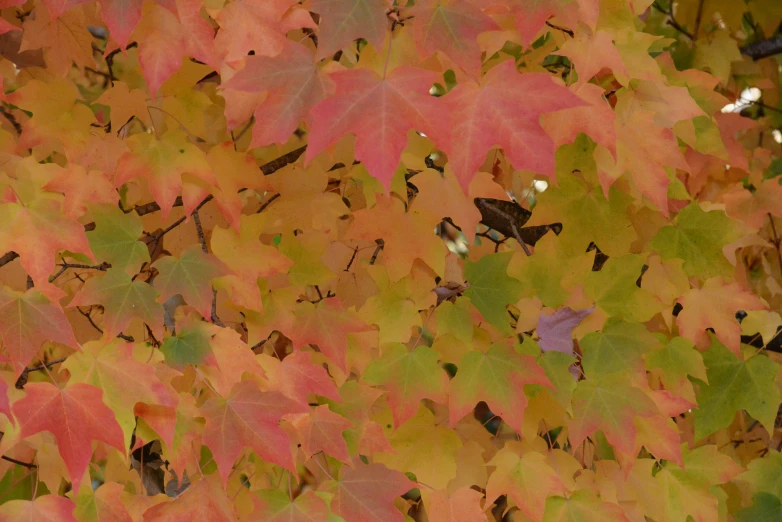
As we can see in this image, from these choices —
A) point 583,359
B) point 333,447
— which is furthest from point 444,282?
point 333,447

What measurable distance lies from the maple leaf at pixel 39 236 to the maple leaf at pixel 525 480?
34.6 inches

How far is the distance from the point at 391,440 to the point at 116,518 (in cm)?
56

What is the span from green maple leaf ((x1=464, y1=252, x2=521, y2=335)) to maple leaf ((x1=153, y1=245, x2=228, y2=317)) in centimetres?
49

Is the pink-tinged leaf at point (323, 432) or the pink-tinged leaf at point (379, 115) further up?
the pink-tinged leaf at point (379, 115)

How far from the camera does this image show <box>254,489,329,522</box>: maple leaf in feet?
4.38

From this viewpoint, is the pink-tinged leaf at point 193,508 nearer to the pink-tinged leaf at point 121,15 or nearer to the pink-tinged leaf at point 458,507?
the pink-tinged leaf at point 458,507

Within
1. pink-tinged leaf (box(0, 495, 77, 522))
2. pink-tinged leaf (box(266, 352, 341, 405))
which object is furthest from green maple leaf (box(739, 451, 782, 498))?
pink-tinged leaf (box(0, 495, 77, 522))

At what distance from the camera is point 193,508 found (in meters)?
1.33

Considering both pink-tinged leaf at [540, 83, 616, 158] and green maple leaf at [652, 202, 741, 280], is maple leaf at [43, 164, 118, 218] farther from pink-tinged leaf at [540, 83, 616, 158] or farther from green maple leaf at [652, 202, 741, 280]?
green maple leaf at [652, 202, 741, 280]

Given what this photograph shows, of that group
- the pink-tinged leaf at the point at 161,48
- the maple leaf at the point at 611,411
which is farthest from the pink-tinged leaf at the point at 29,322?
the maple leaf at the point at 611,411

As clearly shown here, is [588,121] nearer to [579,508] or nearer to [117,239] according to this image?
[579,508]

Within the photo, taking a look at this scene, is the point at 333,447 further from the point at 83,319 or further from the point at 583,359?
the point at 83,319

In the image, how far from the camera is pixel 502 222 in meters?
1.98

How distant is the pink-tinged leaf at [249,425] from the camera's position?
4.18 ft
